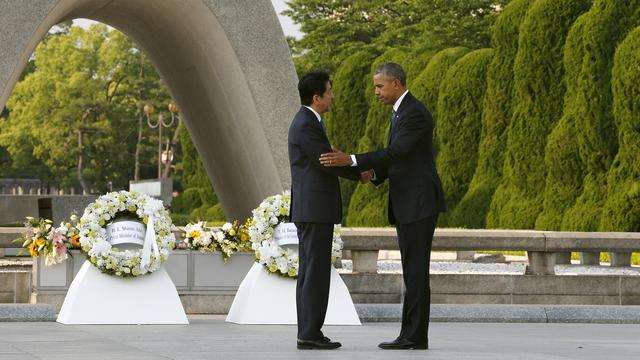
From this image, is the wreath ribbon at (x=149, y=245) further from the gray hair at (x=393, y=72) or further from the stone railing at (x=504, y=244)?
the gray hair at (x=393, y=72)

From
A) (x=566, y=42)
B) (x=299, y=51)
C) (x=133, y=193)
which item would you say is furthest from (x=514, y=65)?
(x=299, y=51)

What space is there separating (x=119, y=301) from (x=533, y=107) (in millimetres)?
20023

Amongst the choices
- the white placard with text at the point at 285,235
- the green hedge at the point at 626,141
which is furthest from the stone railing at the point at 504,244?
the green hedge at the point at 626,141

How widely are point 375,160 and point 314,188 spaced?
0.51m

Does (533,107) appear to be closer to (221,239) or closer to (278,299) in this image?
(221,239)

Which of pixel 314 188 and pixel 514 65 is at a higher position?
pixel 514 65

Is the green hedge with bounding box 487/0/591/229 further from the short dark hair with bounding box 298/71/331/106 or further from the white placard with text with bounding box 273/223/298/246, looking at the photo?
the short dark hair with bounding box 298/71/331/106

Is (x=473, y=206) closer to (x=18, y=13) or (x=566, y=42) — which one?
(x=566, y=42)

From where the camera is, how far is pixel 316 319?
9.50 metres

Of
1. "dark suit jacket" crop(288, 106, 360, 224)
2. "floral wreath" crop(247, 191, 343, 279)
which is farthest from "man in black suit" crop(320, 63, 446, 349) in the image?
"floral wreath" crop(247, 191, 343, 279)

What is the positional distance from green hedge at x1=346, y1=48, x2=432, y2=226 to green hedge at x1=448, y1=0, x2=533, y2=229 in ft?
14.9

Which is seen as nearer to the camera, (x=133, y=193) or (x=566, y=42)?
(x=133, y=193)

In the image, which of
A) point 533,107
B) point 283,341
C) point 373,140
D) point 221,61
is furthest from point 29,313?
point 373,140

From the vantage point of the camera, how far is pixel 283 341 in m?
10.2
